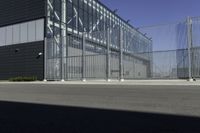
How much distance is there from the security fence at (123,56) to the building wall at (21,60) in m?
2.40

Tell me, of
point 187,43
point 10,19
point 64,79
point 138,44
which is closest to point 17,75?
point 10,19

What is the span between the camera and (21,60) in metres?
35.8

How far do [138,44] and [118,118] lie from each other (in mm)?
20062

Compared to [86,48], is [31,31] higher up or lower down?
higher up

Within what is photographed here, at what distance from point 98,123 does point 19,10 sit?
108ft

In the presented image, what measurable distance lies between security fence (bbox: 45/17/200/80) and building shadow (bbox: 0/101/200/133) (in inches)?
592

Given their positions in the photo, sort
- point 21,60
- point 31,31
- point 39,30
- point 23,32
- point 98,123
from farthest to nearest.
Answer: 1. point 23,32
2. point 21,60
3. point 31,31
4. point 39,30
5. point 98,123

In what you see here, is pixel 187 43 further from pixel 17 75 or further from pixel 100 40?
pixel 17 75

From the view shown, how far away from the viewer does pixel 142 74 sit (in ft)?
80.1

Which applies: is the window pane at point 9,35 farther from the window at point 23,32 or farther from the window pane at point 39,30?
the window pane at point 39,30

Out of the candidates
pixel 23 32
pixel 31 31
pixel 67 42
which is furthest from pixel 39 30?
pixel 67 42

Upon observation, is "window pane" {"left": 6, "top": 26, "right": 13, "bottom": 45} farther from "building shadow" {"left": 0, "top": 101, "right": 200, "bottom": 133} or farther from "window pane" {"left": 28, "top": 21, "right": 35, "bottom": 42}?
"building shadow" {"left": 0, "top": 101, "right": 200, "bottom": 133}

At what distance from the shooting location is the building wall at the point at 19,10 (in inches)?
1373

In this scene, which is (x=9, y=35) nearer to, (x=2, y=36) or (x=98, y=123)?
(x=2, y=36)
